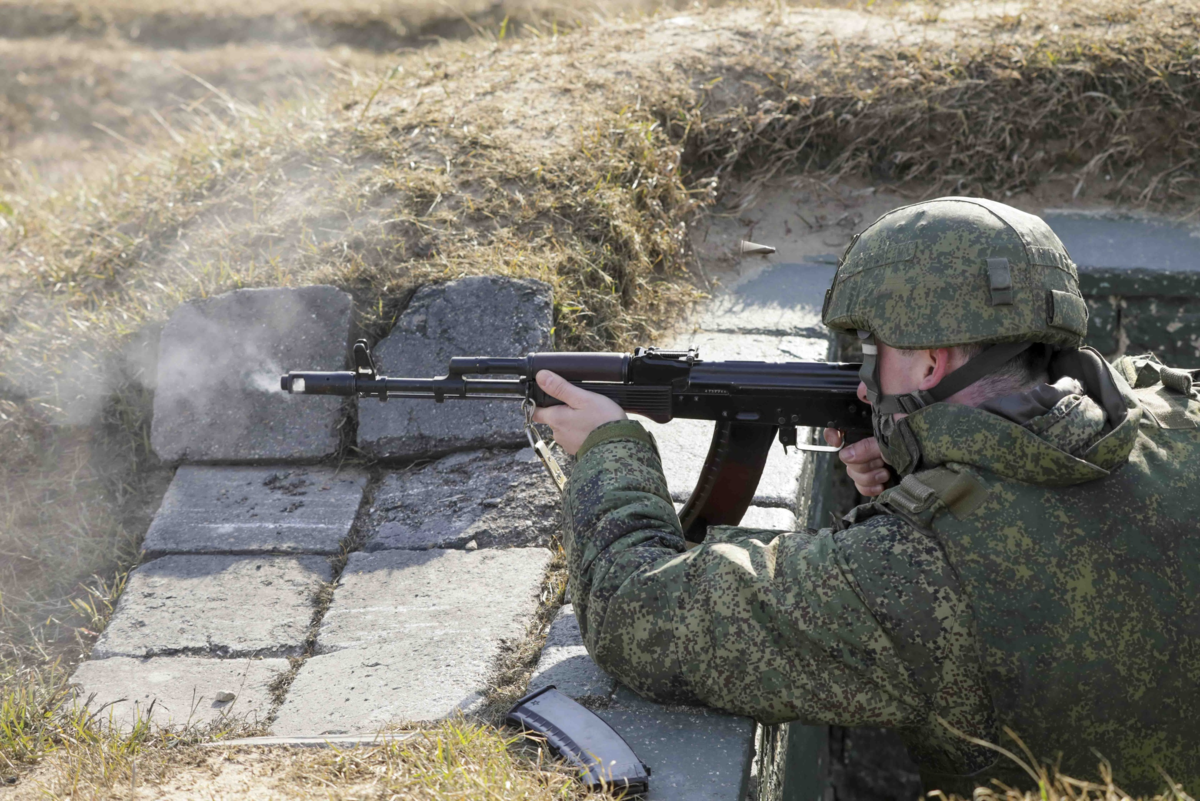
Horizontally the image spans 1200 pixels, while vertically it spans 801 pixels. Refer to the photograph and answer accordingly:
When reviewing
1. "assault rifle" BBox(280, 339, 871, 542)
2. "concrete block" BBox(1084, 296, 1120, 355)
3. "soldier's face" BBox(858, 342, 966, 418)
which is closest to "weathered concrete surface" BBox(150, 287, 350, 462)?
"assault rifle" BBox(280, 339, 871, 542)

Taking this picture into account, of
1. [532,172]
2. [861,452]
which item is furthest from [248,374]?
[861,452]

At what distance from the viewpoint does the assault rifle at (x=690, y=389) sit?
295 cm

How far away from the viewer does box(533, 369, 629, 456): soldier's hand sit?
2891 millimetres

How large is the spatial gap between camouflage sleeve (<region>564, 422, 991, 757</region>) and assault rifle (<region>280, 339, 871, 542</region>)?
0.61m

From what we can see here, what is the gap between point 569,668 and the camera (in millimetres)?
2846

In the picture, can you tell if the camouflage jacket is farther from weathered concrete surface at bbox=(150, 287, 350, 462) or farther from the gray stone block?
weathered concrete surface at bbox=(150, 287, 350, 462)

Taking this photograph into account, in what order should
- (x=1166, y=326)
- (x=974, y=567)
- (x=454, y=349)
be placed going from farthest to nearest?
(x=1166, y=326) < (x=454, y=349) < (x=974, y=567)

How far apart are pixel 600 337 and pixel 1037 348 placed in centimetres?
231

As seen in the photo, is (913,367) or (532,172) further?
(532,172)

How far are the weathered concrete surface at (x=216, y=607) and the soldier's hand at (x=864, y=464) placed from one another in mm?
1748

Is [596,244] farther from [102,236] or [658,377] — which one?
[102,236]

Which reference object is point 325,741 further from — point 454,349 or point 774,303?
point 774,303

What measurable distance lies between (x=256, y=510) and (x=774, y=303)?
242 cm

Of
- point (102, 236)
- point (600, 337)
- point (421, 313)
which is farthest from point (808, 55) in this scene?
point (102, 236)
